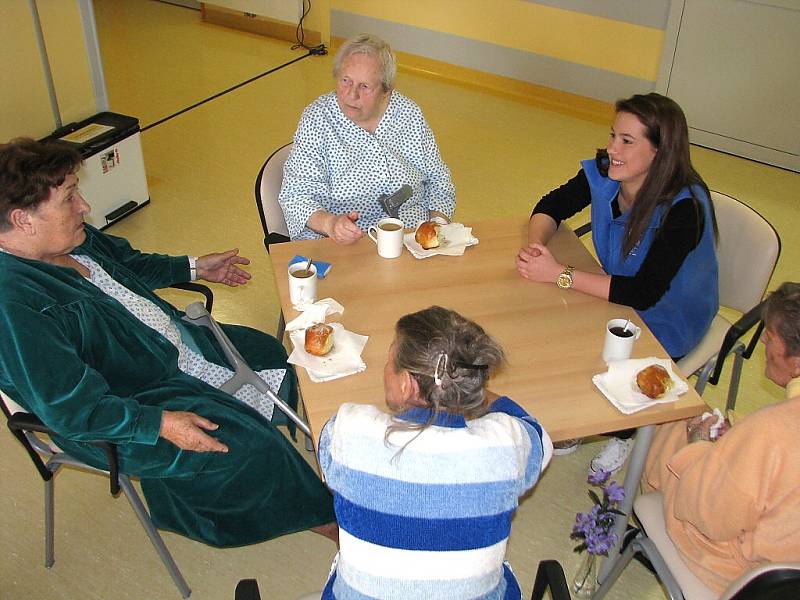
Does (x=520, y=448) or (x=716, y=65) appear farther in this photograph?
(x=716, y=65)

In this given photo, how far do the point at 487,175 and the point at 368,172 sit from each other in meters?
2.12

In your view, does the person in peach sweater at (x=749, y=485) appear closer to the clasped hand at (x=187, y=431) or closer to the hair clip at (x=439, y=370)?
the hair clip at (x=439, y=370)

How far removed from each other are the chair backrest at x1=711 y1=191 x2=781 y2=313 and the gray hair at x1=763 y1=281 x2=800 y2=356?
795 millimetres

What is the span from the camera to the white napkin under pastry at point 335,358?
1.90m

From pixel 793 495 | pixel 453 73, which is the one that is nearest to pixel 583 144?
pixel 453 73

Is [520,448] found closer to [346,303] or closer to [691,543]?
[691,543]

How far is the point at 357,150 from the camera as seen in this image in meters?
2.71

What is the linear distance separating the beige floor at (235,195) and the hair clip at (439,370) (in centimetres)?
127

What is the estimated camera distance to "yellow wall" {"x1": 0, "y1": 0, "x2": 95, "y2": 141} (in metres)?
3.62

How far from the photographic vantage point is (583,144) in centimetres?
514

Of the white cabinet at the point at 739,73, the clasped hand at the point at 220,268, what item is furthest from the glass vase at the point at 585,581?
the white cabinet at the point at 739,73

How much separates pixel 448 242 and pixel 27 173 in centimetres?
124

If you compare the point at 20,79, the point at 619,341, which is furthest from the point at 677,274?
the point at 20,79

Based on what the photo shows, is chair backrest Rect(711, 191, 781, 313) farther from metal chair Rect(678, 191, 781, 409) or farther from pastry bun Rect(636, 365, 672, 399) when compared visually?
pastry bun Rect(636, 365, 672, 399)
